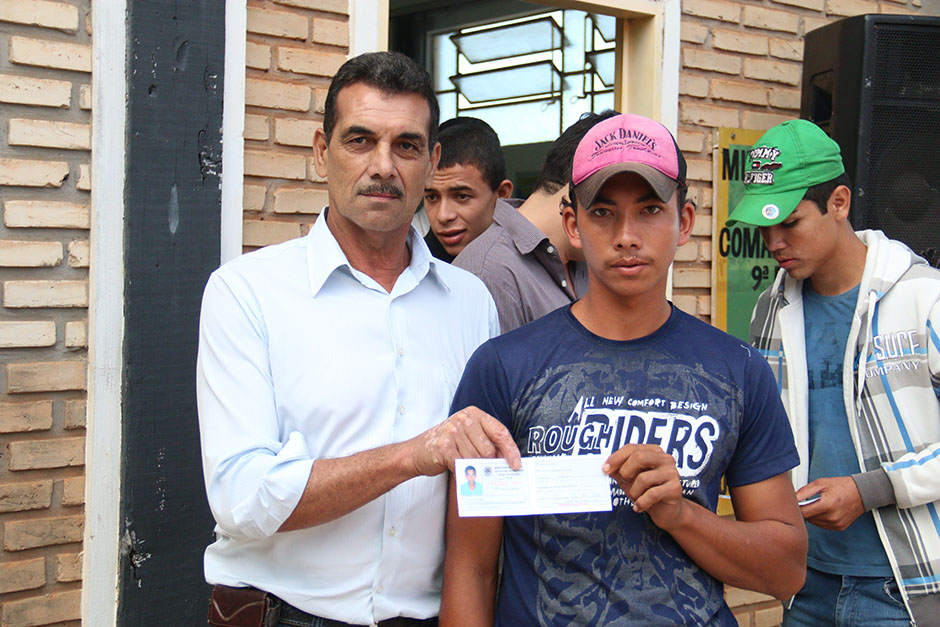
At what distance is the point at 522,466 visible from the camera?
174 centimetres

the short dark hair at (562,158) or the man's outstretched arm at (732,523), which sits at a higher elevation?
the short dark hair at (562,158)

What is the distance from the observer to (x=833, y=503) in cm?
254

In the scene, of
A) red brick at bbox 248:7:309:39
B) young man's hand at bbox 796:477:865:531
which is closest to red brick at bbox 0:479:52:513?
red brick at bbox 248:7:309:39

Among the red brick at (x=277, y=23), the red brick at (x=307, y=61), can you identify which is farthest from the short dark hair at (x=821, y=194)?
the red brick at (x=277, y=23)

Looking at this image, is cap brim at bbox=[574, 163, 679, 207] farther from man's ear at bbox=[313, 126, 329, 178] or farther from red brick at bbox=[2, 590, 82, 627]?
red brick at bbox=[2, 590, 82, 627]

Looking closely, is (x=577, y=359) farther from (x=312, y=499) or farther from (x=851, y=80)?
(x=851, y=80)

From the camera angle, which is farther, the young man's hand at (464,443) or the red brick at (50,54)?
the red brick at (50,54)

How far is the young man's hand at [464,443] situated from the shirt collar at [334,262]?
48 centimetres

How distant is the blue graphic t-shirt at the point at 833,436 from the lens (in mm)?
2715

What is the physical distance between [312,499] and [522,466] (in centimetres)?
A: 43

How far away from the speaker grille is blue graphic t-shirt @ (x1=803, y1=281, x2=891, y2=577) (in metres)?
1.47

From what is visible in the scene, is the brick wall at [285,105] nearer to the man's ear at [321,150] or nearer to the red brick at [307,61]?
the red brick at [307,61]

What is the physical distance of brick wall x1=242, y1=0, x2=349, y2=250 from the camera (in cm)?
345

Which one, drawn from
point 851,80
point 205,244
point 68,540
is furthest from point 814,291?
point 68,540
